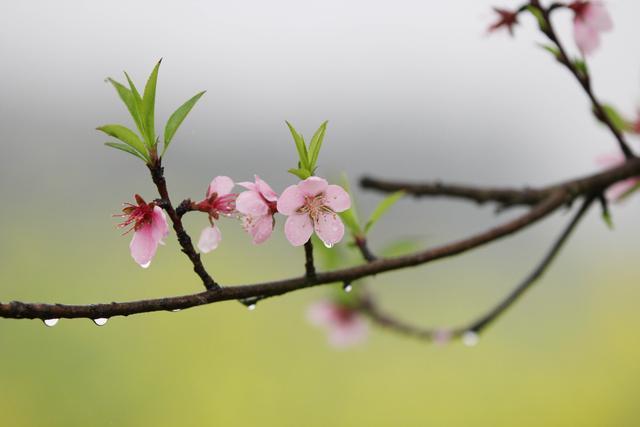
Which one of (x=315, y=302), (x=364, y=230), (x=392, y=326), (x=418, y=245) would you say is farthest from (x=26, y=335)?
(x=364, y=230)

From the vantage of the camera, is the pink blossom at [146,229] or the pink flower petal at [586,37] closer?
the pink blossom at [146,229]

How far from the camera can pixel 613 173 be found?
811 mm

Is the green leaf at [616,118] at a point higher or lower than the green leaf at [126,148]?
lower

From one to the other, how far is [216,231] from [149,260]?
6 centimetres

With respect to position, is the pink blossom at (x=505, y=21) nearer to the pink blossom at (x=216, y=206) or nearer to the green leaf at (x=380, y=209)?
the green leaf at (x=380, y=209)

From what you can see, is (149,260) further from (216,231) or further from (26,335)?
(26,335)

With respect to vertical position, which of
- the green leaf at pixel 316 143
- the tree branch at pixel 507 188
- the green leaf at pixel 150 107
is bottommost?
the tree branch at pixel 507 188

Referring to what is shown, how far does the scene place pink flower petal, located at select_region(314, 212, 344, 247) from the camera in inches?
20.8

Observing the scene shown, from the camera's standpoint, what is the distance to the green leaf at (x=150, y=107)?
50 centimetres

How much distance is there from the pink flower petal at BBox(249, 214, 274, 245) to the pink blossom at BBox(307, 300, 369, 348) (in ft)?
2.88

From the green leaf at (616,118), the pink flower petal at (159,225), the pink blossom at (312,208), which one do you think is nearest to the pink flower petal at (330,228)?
the pink blossom at (312,208)

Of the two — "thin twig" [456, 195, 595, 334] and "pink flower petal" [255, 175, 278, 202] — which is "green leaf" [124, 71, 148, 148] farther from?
"thin twig" [456, 195, 595, 334]

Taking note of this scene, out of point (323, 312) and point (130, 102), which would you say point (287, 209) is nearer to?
point (130, 102)

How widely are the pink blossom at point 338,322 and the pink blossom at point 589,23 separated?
2.46 ft
